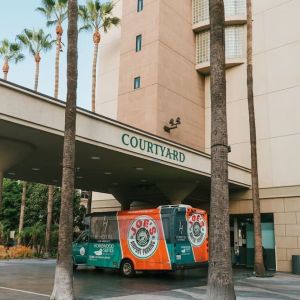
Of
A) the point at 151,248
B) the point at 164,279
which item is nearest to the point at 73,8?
the point at 151,248

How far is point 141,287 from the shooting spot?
1642 centimetres

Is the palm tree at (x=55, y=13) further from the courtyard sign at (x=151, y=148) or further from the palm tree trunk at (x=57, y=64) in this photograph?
the courtyard sign at (x=151, y=148)

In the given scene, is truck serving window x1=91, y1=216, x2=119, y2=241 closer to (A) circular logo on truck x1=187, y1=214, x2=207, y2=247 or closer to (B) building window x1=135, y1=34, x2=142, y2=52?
(A) circular logo on truck x1=187, y1=214, x2=207, y2=247

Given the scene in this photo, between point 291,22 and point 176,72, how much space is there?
27.1ft

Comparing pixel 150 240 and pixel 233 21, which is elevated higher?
pixel 233 21

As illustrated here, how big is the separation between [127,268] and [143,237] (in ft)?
5.82

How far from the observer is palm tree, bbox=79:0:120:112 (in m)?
35.0

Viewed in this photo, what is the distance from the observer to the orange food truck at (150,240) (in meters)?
19.0

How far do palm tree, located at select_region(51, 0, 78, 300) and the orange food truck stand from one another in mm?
7464

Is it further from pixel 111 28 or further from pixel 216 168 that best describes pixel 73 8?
pixel 111 28

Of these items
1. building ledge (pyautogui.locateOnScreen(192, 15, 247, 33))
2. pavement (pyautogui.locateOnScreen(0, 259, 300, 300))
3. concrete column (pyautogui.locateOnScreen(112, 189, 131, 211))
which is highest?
building ledge (pyautogui.locateOnScreen(192, 15, 247, 33))

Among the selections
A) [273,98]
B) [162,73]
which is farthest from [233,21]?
[273,98]

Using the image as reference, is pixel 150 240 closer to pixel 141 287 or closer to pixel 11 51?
pixel 141 287

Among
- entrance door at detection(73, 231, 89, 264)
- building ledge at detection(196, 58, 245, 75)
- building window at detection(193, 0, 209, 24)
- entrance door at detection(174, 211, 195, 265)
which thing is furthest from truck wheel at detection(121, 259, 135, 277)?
building window at detection(193, 0, 209, 24)
